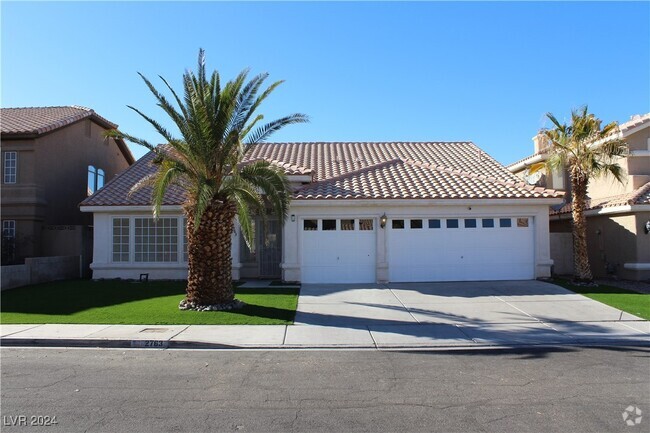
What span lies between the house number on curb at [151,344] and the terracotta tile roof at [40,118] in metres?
14.0

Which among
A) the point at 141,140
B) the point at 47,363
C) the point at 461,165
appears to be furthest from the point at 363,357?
the point at 461,165

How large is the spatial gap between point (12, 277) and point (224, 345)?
10.8 metres

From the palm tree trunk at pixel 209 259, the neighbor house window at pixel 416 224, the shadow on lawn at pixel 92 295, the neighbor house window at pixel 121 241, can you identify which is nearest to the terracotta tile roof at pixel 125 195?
the neighbor house window at pixel 121 241

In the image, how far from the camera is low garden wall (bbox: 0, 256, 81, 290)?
49.3 ft

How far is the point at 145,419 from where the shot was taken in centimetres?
497

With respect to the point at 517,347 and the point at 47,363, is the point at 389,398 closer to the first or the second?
the point at 517,347

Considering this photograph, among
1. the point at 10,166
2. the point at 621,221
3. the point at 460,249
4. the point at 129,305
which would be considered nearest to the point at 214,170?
the point at 129,305

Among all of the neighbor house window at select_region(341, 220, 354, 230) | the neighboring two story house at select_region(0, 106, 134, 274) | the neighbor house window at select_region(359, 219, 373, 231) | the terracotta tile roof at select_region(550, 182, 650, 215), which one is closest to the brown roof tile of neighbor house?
the neighboring two story house at select_region(0, 106, 134, 274)

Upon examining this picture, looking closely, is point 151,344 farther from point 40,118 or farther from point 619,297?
point 40,118

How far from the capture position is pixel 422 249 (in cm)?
1576

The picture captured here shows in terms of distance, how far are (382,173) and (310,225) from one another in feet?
13.7

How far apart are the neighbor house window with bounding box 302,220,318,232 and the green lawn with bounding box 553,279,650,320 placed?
799 centimetres

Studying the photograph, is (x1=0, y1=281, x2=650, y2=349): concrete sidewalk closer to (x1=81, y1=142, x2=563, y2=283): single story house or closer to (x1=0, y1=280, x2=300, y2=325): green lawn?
(x1=0, y1=280, x2=300, y2=325): green lawn

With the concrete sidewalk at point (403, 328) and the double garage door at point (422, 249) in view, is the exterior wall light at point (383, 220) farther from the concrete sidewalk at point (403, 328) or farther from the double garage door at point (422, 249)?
the concrete sidewalk at point (403, 328)
